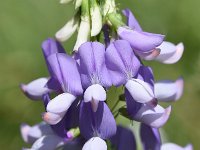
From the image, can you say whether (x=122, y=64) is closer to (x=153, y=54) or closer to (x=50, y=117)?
(x=153, y=54)

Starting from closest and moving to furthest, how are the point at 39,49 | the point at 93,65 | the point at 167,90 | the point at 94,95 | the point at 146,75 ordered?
the point at 94,95 → the point at 93,65 → the point at 146,75 → the point at 167,90 → the point at 39,49

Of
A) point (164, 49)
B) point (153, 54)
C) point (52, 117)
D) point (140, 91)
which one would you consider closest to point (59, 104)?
point (52, 117)

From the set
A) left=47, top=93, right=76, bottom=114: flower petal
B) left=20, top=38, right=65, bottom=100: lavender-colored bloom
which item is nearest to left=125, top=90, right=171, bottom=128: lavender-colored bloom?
left=47, top=93, right=76, bottom=114: flower petal

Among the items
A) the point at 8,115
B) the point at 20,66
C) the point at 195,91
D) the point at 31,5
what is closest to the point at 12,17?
the point at 31,5

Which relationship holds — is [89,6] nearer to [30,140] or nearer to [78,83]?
[78,83]

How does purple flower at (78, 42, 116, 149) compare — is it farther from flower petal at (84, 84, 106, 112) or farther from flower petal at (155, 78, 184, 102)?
flower petal at (155, 78, 184, 102)

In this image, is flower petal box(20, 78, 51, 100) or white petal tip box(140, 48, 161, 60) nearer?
white petal tip box(140, 48, 161, 60)
